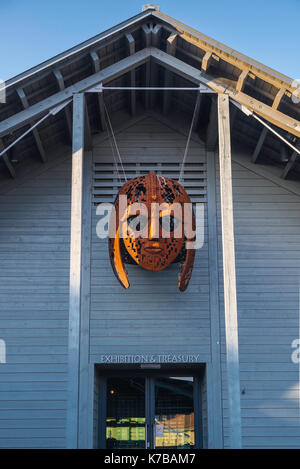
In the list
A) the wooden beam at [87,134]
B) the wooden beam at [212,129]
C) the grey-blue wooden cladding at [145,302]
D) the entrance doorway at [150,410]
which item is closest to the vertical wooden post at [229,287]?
the wooden beam at [212,129]

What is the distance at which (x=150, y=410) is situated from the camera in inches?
421

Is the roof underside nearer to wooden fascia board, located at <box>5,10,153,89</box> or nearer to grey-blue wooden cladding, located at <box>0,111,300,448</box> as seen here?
wooden fascia board, located at <box>5,10,153,89</box>

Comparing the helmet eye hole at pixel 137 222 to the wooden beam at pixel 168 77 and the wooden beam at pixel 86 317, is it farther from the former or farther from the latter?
the wooden beam at pixel 168 77

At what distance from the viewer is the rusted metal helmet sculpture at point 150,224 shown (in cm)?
930

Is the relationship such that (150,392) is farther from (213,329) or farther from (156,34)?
(156,34)

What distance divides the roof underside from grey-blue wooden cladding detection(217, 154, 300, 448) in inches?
23.8

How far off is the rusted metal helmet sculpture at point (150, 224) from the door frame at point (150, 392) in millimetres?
2037

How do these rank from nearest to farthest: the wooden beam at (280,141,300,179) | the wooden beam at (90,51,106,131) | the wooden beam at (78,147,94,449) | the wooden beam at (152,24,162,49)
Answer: the wooden beam at (90,51,106,131), the wooden beam at (152,24,162,49), the wooden beam at (78,147,94,449), the wooden beam at (280,141,300,179)

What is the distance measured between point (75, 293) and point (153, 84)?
4652 mm

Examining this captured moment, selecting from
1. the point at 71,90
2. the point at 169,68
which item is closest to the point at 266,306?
the point at 169,68

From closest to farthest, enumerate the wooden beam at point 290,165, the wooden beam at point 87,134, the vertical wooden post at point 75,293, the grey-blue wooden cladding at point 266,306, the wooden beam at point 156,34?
the vertical wooden post at point 75,293, the wooden beam at point 156,34, the grey-blue wooden cladding at point 266,306, the wooden beam at point 290,165, the wooden beam at point 87,134

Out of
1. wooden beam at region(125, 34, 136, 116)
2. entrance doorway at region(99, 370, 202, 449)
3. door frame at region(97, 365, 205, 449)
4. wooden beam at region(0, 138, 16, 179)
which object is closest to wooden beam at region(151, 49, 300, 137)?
wooden beam at region(125, 34, 136, 116)

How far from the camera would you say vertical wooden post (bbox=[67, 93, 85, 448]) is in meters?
7.94

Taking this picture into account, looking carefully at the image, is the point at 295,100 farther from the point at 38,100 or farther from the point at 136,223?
the point at 38,100
